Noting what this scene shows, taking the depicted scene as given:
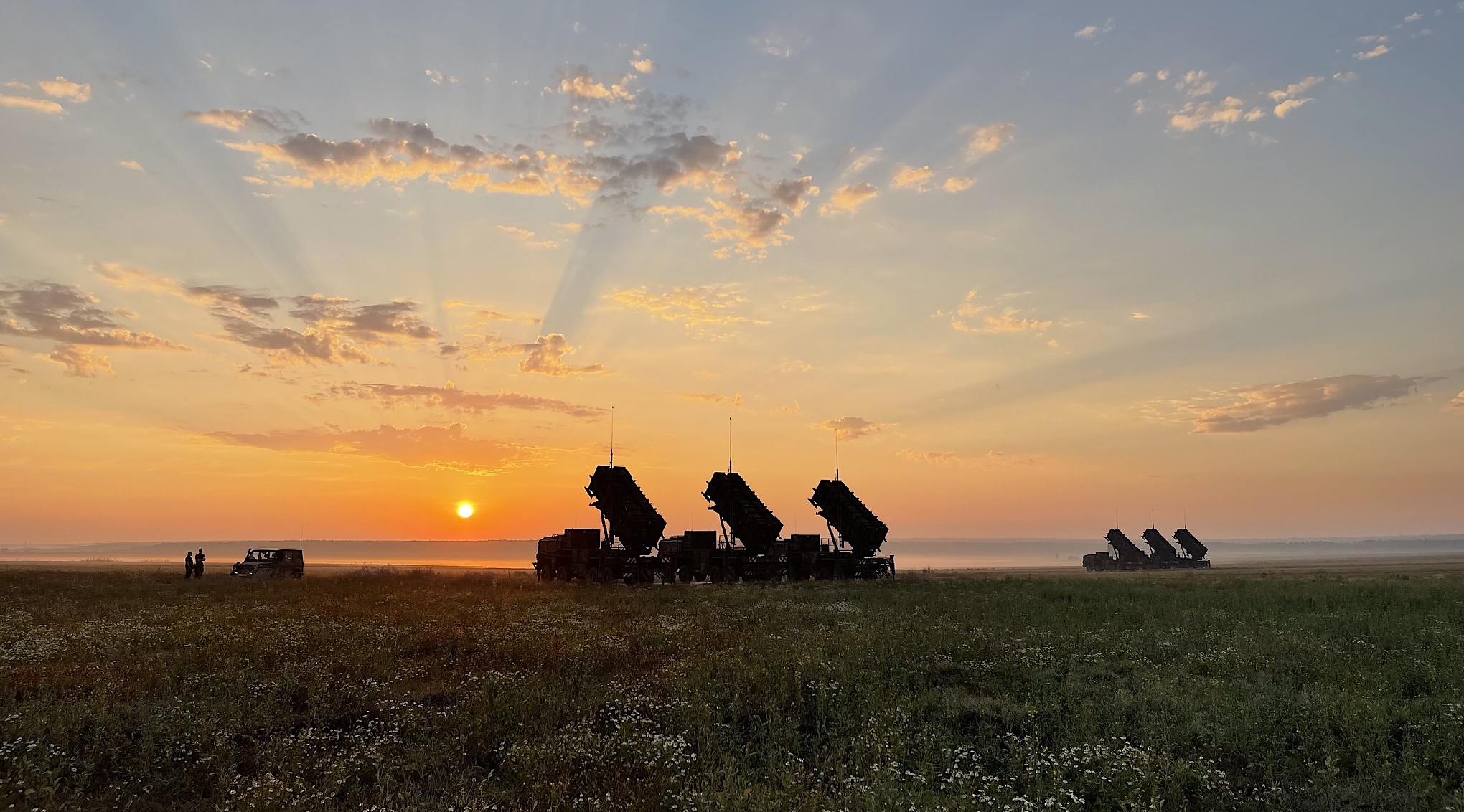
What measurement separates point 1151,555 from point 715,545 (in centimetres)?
6164

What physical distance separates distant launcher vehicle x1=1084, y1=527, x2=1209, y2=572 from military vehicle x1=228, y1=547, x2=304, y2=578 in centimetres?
7142

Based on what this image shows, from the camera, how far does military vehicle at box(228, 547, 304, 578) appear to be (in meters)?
41.9

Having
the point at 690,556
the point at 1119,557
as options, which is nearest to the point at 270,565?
the point at 690,556

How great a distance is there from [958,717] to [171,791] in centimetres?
1042

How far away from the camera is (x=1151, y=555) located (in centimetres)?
8475

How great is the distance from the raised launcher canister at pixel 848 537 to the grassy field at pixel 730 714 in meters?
24.4

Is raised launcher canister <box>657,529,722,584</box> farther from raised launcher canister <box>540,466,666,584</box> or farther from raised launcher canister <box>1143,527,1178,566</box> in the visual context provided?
raised launcher canister <box>1143,527,1178,566</box>

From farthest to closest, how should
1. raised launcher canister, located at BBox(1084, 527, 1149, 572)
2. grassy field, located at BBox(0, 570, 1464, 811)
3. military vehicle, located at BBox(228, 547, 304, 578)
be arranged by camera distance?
raised launcher canister, located at BBox(1084, 527, 1149, 572) → military vehicle, located at BBox(228, 547, 304, 578) → grassy field, located at BBox(0, 570, 1464, 811)

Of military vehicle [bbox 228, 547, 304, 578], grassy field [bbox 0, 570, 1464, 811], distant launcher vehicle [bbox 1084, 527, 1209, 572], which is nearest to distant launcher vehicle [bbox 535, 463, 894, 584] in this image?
military vehicle [bbox 228, 547, 304, 578]

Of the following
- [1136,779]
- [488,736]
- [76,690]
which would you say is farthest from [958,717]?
[76,690]

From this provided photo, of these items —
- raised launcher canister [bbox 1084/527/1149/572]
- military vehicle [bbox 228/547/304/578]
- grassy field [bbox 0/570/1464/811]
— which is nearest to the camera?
grassy field [bbox 0/570/1464/811]

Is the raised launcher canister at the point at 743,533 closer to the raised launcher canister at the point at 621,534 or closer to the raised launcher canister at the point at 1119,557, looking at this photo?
the raised launcher canister at the point at 621,534

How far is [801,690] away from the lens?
42.3 feet

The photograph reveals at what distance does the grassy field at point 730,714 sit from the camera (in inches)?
342
